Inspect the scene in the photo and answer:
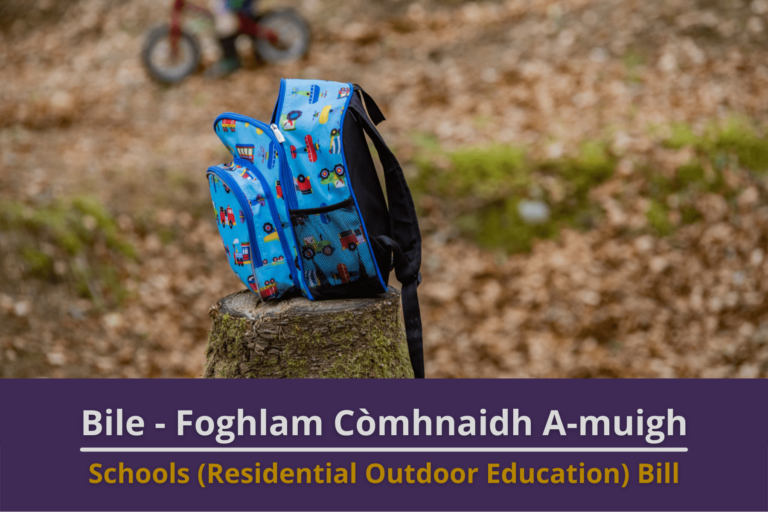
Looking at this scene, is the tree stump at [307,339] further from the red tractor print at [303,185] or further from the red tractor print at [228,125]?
the red tractor print at [228,125]

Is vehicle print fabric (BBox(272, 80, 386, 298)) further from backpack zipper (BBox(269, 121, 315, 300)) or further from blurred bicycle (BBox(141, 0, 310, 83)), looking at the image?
blurred bicycle (BBox(141, 0, 310, 83))

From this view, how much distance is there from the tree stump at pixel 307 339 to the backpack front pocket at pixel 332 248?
7 cm

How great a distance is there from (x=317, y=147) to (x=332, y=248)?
1.08 ft

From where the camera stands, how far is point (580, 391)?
188 centimetres

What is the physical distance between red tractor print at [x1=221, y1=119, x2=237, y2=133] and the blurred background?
1.90 meters

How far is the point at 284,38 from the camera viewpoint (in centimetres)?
576

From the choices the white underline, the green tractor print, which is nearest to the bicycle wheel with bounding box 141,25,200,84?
the green tractor print

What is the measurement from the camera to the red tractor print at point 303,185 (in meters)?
1.88

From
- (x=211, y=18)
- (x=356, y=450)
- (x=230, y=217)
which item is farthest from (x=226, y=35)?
(x=356, y=450)

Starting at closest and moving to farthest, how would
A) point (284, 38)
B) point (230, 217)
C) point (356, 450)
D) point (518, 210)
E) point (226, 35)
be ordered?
point (356, 450) < point (230, 217) < point (518, 210) < point (226, 35) < point (284, 38)

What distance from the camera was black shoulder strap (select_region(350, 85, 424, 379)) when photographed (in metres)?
1.93

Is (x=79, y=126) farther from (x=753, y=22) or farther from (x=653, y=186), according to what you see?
(x=753, y=22)

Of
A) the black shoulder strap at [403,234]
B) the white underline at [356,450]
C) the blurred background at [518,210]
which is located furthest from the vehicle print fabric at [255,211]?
the blurred background at [518,210]

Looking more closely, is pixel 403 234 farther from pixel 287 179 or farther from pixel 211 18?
pixel 211 18
